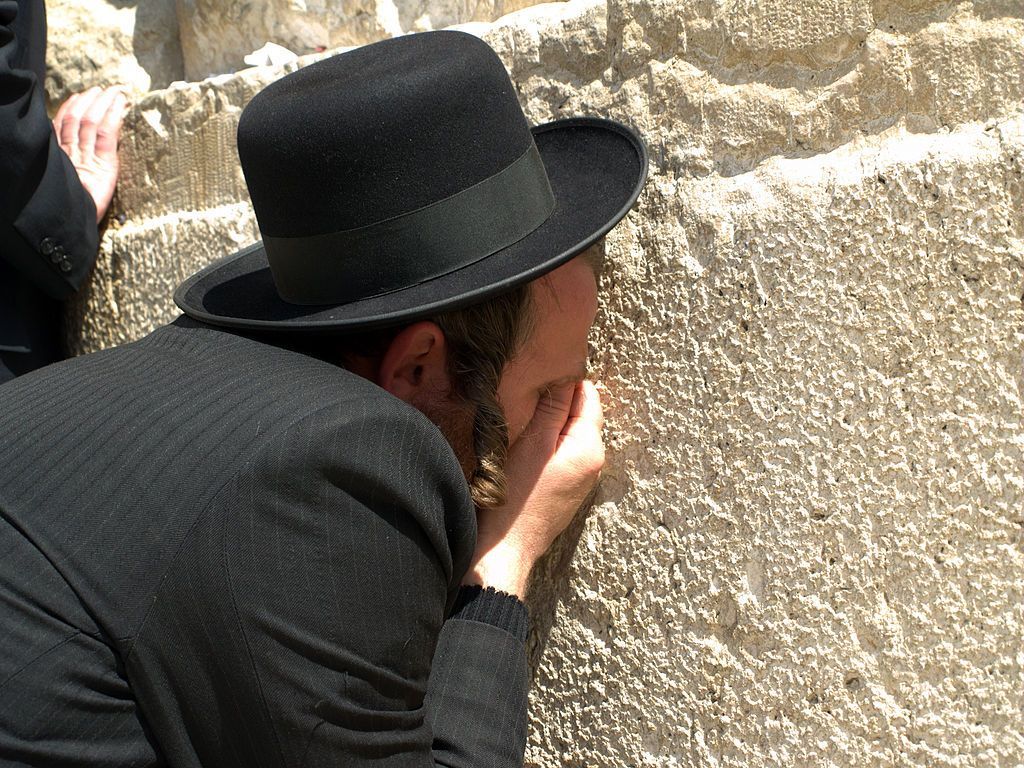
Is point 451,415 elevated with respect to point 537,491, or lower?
elevated

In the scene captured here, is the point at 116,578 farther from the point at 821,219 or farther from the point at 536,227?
the point at 821,219

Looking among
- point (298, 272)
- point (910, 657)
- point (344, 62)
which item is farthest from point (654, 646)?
point (344, 62)

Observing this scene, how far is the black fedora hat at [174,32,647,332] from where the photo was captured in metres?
1.21

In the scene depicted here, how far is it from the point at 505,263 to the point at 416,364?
17 centimetres

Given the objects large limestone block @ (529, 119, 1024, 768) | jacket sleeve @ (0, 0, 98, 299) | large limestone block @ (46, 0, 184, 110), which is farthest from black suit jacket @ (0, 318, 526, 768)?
large limestone block @ (46, 0, 184, 110)

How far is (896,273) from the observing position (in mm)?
1264

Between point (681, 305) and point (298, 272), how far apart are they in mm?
486

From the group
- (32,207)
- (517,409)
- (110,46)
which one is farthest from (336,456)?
(110,46)

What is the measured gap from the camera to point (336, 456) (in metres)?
1.04

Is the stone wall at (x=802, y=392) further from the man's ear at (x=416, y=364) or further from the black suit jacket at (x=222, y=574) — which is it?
the black suit jacket at (x=222, y=574)

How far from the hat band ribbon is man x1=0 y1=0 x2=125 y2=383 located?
68cm

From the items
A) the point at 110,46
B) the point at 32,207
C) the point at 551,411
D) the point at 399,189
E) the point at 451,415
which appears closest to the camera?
the point at 399,189

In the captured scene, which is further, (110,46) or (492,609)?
(110,46)

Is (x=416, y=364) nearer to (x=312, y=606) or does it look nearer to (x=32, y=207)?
(x=312, y=606)
